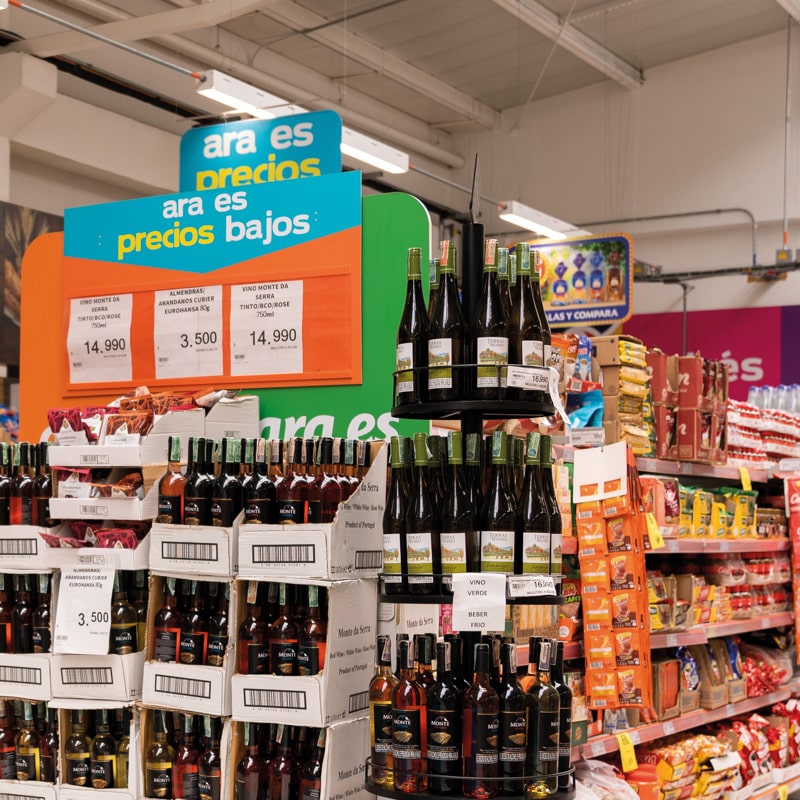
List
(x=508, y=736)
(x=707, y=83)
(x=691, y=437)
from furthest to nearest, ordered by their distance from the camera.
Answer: (x=707, y=83) → (x=691, y=437) → (x=508, y=736)

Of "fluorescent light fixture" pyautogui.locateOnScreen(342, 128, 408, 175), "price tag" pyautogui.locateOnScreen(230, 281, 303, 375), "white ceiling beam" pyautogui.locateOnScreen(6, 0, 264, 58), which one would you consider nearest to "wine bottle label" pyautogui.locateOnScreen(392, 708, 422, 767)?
"price tag" pyautogui.locateOnScreen(230, 281, 303, 375)

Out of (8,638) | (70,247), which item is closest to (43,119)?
(70,247)

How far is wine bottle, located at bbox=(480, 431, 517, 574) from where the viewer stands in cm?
284

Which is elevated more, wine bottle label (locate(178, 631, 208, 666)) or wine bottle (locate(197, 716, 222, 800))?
wine bottle label (locate(178, 631, 208, 666))

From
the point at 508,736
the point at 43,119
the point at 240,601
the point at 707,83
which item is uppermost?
the point at 707,83

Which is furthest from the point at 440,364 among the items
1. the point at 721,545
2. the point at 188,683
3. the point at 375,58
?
the point at 375,58

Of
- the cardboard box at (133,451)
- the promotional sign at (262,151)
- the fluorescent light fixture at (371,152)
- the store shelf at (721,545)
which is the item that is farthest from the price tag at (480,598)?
the fluorescent light fixture at (371,152)

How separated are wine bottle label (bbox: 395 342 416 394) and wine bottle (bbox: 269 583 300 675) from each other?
67cm

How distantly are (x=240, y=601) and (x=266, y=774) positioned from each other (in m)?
0.49

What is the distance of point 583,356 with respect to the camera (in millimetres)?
4902

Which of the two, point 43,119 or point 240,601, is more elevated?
point 43,119

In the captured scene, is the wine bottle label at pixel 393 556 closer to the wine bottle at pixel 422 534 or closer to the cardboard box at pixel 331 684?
the wine bottle at pixel 422 534

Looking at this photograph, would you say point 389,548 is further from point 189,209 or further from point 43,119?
point 43,119

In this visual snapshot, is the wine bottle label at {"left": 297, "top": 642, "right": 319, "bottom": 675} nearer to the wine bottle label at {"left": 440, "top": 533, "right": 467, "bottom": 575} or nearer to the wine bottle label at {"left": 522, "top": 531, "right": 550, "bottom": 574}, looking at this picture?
the wine bottle label at {"left": 440, "top": 533, "right": 467, "bottom": 575}
